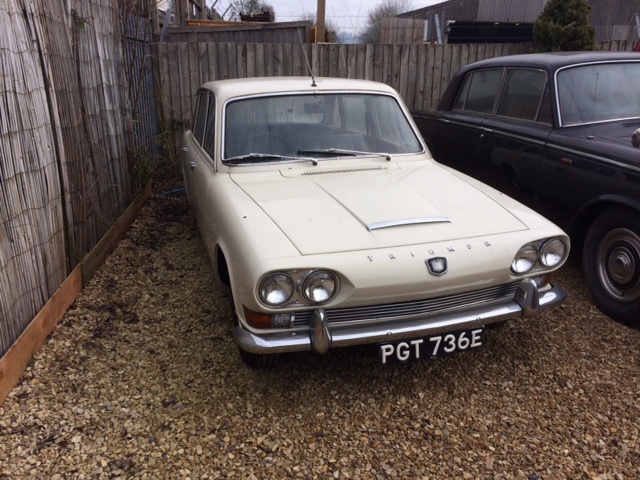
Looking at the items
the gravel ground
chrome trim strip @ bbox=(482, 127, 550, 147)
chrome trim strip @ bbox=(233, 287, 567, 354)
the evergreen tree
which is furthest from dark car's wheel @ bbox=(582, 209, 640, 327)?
the evergreen tree

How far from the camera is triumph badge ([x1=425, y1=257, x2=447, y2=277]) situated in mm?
2602

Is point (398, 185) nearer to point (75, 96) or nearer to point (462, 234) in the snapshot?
point (462, 234)

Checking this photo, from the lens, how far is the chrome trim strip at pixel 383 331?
2.57 m

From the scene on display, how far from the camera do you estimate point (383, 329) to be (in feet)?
8.71

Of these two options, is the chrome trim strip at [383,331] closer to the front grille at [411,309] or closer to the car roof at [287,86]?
the front grille at [411,309]

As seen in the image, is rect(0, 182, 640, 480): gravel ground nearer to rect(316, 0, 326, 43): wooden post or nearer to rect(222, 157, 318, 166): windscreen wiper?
rect(222, 157, 318, 166): windscreen wiper

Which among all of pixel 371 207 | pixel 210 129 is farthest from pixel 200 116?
pixel 371 207

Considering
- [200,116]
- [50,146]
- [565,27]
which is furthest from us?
[565,27]

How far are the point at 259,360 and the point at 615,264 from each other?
→ 2561 mm

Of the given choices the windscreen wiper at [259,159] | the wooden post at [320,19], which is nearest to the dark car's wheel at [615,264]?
the windscreen wiper at [259,159]

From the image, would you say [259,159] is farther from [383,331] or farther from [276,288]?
[383,331]

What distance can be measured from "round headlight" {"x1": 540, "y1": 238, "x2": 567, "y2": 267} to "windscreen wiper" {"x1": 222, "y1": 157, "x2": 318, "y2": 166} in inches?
62.2

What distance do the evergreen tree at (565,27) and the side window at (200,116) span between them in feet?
25.8

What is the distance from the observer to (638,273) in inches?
139
